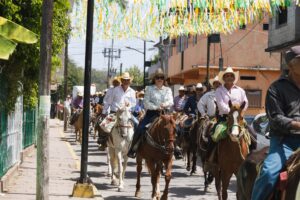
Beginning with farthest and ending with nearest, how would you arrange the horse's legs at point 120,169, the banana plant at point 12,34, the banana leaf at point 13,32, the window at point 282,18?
the window at point 282,18, the horse's legs at point 120,169, the banana leaf at point 13,32, the banana plant at point 12,34

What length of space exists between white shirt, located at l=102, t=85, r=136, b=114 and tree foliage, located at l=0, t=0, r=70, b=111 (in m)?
1.50

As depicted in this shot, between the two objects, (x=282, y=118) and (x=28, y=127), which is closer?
(x=282, y=118)

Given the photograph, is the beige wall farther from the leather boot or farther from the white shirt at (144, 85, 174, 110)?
the white shirt at (144, 85, 174, 110)

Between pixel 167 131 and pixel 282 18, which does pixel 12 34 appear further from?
pixel 282 18

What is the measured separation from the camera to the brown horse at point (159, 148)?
37.7 ft

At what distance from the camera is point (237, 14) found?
11.4m

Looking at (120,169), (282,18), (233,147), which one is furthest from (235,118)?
(282,18)

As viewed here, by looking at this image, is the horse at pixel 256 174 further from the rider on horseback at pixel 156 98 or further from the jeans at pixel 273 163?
the rider on horseback at pixel 156 98

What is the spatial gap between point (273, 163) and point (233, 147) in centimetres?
481

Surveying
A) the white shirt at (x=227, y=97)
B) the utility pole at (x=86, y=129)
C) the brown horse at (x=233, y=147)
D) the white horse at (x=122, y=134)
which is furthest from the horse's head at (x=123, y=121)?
the brown horse at (x=233, y=147)

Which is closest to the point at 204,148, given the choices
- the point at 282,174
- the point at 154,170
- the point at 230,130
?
the point at 154,170

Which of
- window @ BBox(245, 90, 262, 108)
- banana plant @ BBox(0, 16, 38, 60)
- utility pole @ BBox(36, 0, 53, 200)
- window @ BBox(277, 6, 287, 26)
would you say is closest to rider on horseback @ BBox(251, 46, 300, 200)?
banana plant @ BBox(0, 16, 38, 60)

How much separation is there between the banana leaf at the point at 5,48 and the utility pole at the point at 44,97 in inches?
86.3

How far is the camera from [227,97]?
11.6 meters
